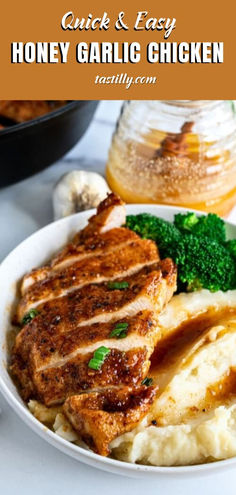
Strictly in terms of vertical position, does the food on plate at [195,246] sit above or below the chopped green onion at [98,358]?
above

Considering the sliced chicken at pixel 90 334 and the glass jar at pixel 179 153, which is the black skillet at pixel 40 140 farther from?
the sliced chicken at pixel 90 334

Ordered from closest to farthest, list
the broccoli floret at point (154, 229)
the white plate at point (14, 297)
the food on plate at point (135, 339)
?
1. the white plate at point (14, 297)
2. the food on plate at point (135, 339)
3. the broccoli floret at point (154, 229)

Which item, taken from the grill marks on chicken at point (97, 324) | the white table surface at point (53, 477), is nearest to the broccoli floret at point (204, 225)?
the grill marks on chicken at point (97, 324)

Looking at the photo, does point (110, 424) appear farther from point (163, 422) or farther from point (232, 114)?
point (232, 114)

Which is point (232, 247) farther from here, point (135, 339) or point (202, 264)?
point (135, 339)

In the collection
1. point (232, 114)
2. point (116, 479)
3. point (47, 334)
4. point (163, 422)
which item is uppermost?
point (232, 114)

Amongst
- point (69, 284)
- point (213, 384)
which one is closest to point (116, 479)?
point (213, 384)
